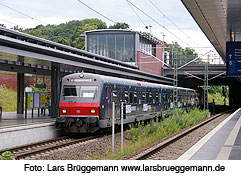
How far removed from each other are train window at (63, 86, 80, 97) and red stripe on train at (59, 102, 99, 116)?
1.38 ft

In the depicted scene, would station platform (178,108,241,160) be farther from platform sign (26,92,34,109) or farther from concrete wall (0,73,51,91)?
concrete wall (0,73,51,91)

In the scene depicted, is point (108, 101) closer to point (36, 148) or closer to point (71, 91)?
point (71, 91)

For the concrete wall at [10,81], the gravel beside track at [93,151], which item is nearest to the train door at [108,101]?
the gravel beside track at [93,151]

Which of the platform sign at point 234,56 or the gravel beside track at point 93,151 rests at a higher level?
the platform sign at point 234,56

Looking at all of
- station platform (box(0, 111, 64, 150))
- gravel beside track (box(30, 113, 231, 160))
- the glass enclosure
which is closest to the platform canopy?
gravel beside track (box(30, 113, 231, 160))

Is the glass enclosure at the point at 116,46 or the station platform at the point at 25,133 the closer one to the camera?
the station platform at the point at 25,133

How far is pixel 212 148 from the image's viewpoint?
12.2 metres

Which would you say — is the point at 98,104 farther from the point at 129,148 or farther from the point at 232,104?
the point at 232,104

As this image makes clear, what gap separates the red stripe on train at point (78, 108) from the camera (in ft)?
57.0

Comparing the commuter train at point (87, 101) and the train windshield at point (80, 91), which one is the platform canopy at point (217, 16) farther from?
the train windshield at point (80, 91)

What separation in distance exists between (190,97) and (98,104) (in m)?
24.0

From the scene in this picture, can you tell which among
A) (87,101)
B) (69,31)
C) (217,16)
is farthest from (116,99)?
(69,31)

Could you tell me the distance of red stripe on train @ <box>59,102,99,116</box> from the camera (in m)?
17.4

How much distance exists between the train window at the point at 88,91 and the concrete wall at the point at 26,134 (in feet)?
6.80
